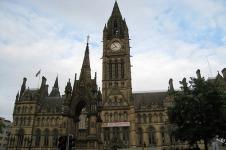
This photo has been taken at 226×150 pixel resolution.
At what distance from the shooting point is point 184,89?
120 feet

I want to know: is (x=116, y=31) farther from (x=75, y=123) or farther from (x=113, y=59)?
(x=75, y=123)

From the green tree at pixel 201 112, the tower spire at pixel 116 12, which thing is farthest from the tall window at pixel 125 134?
the tower spire at pixel 116 12

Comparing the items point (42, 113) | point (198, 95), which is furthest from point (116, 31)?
point (198, 95)

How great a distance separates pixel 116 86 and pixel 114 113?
808 cm

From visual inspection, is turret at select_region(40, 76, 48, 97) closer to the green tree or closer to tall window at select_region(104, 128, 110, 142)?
tall window at select_region(104, 128, 110, 142)

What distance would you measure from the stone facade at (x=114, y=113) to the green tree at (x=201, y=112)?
26.5 meters

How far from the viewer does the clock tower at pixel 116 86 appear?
6519 cm

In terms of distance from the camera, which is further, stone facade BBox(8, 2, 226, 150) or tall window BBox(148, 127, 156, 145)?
tall window BBox(148, 127, 156, 145)

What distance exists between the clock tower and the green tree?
30.9 metres

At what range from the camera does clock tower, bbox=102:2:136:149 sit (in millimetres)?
65188

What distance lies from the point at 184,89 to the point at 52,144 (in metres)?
48.1

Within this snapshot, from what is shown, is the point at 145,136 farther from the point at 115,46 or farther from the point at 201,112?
the point at 201,112

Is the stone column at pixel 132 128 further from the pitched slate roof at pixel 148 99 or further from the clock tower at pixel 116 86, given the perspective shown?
the pitched slate roof at pixel 148 99

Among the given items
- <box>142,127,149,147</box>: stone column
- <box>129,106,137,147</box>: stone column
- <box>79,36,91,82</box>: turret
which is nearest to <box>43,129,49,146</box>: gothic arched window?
<box>129,106,137,147</box>: stone column
